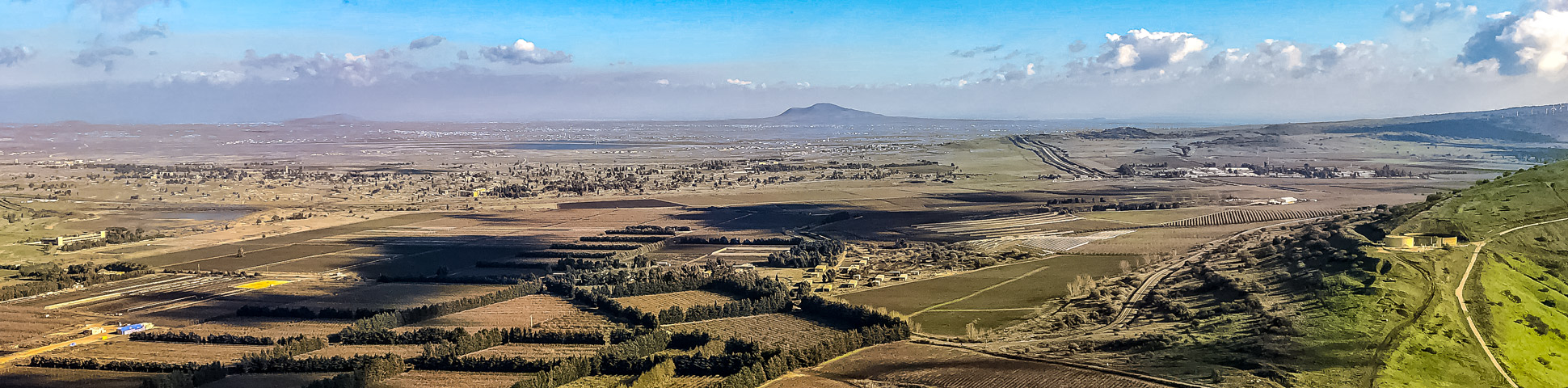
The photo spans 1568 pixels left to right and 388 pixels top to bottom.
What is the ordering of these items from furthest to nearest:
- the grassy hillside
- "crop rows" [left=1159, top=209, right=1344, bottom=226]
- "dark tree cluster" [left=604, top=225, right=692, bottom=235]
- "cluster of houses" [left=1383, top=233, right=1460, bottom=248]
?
"dark tree cluster" [left=604, top=225, right=692, bottom=235]
"crop rows" [left=1159, top=209, right=1344, bottom=226]
"cluster of houses" [left=1383, top=233, right=1460, bottom=248]
the grassy hillside

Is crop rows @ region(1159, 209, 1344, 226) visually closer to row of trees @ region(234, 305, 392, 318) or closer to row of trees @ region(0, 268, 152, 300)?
row of trees @ region(234, 305, 392, 318)

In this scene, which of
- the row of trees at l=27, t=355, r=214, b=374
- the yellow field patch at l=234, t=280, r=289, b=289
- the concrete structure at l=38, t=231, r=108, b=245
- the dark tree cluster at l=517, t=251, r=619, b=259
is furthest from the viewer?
the concrete structure at l=38, t=231, r=108, b=245

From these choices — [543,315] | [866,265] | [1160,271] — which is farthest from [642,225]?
[1160,271]

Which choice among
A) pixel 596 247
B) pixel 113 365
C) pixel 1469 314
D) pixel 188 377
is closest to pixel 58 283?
pixel 113 365

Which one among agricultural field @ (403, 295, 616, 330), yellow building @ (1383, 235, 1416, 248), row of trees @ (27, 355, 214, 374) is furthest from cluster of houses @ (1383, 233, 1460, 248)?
row of trees @ (27, 355, 214, 374)

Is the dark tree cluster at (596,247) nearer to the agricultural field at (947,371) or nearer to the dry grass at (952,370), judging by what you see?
the dry grass at (952,370)

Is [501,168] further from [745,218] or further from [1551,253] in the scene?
[1551,253]

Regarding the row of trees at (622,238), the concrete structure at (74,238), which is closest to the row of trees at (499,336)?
the row of trees at (622,238)
